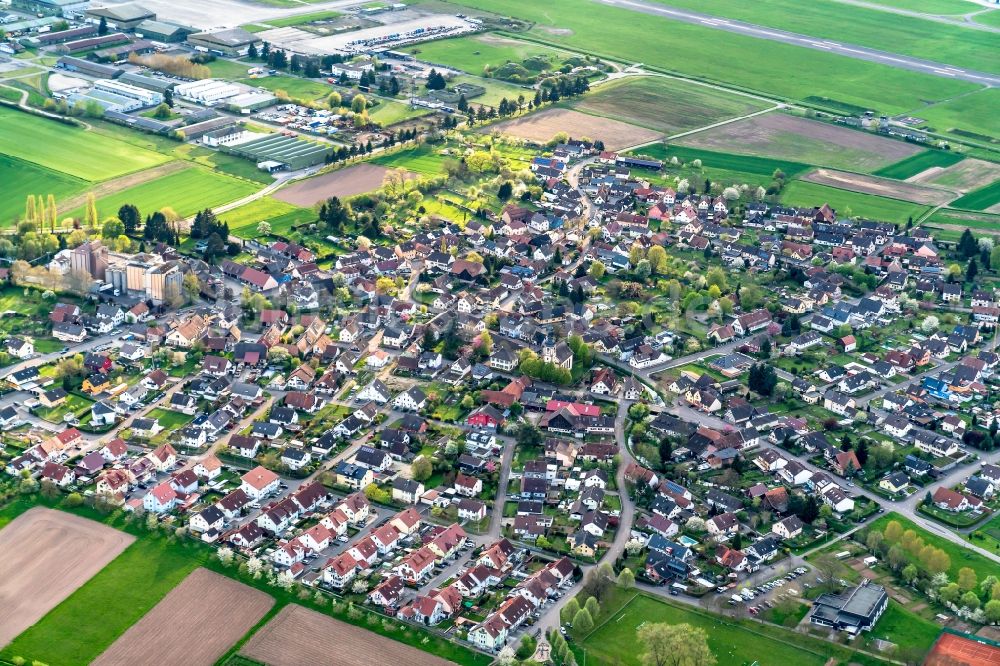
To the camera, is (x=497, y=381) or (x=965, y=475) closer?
(x=965, y=475)

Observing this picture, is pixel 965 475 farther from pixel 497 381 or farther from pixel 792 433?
pixel 497 381

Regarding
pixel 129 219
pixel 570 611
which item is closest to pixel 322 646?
pixel 570 611

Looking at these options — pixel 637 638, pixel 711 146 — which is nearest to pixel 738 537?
pixel 637 638

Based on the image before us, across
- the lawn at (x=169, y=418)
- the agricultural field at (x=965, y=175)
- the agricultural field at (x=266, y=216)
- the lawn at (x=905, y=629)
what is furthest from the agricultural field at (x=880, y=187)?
the lawn at (x=169, y=418)

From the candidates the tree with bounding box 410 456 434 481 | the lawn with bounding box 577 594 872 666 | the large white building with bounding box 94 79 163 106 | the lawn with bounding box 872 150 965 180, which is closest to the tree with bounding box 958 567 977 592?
the lawn with bounding box 577 594 872 666

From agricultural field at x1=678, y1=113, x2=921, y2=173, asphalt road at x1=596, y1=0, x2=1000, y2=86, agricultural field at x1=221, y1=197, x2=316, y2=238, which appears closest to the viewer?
agricultural field at x1=221, y1=197, x2=316, y2=238

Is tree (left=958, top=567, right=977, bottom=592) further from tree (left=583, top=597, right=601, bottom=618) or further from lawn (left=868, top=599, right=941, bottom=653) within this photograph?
tree (left=583, top=597, right=601, bottom=618)
